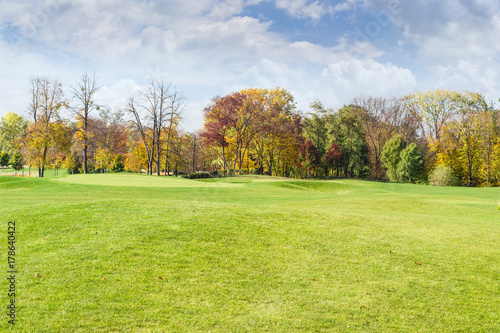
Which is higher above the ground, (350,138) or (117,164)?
(350,138)

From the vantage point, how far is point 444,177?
4762 cm

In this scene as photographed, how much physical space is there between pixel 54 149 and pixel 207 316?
49.9 m

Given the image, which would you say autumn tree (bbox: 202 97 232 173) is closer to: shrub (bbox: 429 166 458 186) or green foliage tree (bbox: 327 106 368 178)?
green foliage tree (bbox: 327 106 368 178)

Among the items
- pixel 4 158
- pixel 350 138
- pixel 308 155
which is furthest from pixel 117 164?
pixel 350 138

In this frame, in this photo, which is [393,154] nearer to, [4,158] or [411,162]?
[411,162]

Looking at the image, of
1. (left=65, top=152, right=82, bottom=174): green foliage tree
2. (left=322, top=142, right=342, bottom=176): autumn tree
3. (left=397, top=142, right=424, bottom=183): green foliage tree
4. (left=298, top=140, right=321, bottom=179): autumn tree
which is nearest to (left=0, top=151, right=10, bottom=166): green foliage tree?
(left=65, top=152, right=82, bottom=174): green foliage tree

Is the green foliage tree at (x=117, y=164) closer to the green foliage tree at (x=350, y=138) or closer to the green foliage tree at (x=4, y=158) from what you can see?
the green foliage tree at (x=4, y=158)

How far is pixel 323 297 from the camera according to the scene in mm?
6098

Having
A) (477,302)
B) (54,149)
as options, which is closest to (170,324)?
(477,302)

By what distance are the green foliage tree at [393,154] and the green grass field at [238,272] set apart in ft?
156

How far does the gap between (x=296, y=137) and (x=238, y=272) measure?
50678 millimetres

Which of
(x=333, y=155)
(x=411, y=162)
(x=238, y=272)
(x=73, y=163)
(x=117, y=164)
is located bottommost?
(x=238, y=272)

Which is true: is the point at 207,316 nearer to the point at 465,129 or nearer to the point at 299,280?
the point at 299,280

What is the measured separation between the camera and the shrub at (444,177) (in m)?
47.6
